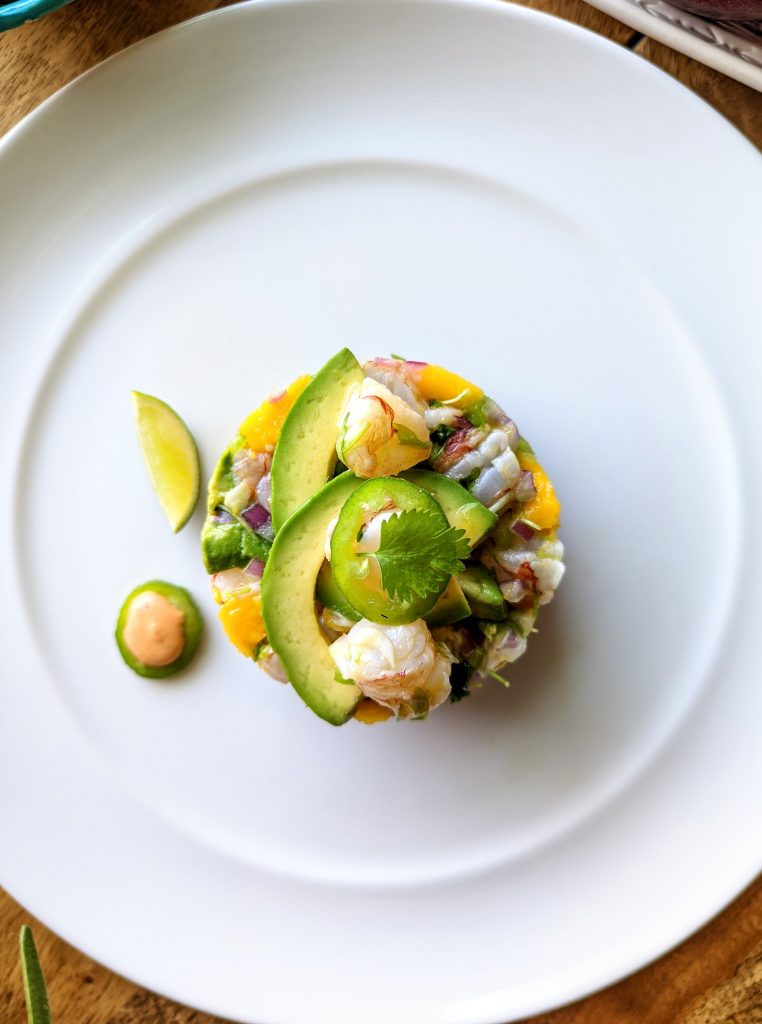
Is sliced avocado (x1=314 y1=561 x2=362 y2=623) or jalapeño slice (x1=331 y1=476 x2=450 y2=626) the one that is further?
sliced avocado (x1=314 y1=561 x2=362 y2=623)

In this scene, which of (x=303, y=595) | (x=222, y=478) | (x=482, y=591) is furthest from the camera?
(x=222, y=478)

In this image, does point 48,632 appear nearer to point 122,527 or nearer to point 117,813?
point 122,527

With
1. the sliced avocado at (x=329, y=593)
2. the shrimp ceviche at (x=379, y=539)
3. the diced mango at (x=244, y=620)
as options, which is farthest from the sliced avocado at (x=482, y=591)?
the diced mango at (x=244, y=620)

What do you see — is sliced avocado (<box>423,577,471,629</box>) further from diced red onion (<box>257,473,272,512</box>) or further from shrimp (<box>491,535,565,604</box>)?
diced red onion (<box>257,473,272,512</box>)

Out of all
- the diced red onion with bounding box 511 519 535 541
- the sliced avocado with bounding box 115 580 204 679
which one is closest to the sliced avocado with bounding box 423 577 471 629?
the diced red onion with bounding box 511 519 535 541

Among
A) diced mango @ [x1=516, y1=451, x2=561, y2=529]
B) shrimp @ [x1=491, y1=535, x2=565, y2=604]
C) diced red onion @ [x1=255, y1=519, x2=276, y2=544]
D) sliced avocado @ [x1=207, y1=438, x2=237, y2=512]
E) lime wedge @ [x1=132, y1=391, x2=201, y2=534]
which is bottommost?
shrimp @ [x1=491, y1=535, x2=565, y2=604]

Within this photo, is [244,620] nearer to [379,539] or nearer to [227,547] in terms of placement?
[227,547]

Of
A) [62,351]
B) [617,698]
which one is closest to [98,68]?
[62,351]

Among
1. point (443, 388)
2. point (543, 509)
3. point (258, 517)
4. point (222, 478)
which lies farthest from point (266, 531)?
point (543, 509)
